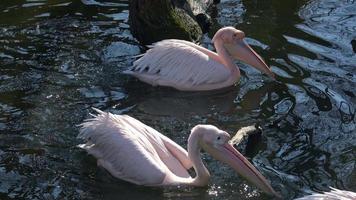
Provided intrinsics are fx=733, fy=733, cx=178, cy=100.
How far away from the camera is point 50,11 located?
900 centimetres

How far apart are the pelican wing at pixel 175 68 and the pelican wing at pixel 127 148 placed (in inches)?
64.4

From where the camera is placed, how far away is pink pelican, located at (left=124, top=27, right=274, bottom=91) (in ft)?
23.5

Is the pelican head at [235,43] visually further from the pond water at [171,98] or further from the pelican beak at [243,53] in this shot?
the pond water at [171,98]

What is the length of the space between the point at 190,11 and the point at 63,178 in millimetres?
3784

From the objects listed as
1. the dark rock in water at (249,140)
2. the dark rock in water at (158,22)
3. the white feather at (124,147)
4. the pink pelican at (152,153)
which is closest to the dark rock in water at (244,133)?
the dark rock in water at (249,140)

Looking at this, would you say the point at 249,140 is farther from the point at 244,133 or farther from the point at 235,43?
the point at 235,43

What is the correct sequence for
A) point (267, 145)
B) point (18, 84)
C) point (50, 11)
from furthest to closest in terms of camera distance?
point (50, 11) → point (18, 84) → point (267, 145)

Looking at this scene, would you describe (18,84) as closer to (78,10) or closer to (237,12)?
(78,10)

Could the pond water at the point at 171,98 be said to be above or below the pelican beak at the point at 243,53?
below

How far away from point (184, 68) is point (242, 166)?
2.26m

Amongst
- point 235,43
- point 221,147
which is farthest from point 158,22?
point 221,147

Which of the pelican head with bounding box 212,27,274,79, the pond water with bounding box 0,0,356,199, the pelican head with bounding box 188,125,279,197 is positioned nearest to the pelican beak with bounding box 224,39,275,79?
the pelican head with bounding box 212,27,274,79

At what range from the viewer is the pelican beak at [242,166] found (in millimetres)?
5012

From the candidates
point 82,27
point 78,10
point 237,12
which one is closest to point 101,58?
point 82,27
